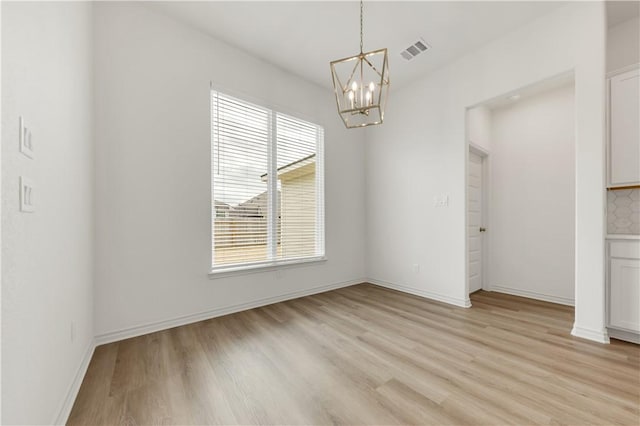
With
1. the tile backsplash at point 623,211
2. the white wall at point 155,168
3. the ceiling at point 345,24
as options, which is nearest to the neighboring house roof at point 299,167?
the white wall at point 155,168

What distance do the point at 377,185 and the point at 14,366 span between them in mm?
4454

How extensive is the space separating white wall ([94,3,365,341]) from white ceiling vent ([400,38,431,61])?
6.43 ft

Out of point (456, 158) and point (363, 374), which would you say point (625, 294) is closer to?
point (456, 158)

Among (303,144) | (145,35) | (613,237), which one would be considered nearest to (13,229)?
(145,35)

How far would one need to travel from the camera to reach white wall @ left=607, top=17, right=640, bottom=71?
281cm

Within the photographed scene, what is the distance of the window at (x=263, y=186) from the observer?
3232 millimetres

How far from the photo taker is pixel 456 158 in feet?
11.8

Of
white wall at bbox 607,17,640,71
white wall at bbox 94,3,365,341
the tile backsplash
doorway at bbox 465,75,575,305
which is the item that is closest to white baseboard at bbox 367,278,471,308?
doorway at bbox 465,75,575,305

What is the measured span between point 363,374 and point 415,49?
147 inches

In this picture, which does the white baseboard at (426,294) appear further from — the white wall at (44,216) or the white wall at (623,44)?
the white wall at (44,216)

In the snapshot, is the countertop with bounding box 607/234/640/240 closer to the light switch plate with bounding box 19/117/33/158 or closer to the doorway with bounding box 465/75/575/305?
the doorway with bounding box 465/75/575/305

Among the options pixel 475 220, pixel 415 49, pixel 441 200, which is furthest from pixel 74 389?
pixel 475 220

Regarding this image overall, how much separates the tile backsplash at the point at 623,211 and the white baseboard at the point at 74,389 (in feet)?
15.8

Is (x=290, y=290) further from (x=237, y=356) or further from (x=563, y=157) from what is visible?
(x=563, y=157)
